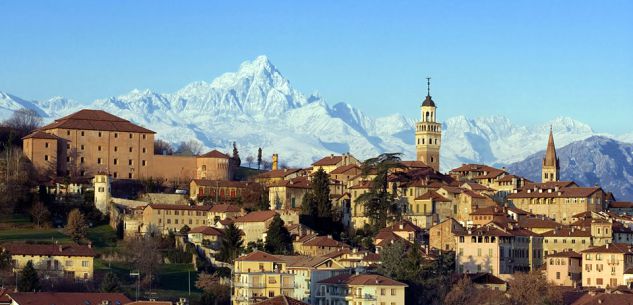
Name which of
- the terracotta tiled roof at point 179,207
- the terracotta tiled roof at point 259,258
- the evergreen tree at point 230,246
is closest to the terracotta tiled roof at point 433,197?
the evergreen tree at point 230,246

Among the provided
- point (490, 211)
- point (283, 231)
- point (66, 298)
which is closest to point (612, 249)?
point (490, 211)

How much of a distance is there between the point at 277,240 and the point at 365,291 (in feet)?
44.6

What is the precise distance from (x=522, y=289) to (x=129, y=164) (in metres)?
36.9

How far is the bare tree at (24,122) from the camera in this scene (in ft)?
367

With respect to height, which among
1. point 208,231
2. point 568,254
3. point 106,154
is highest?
point 106,154

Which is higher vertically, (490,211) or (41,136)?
(41,136)

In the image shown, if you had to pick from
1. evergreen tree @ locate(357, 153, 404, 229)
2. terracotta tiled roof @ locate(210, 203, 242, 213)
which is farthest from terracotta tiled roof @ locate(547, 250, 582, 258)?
terracotta tiled roof @ locate(210, 203, 242, 213)

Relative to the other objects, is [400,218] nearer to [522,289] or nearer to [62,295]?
[522,289]

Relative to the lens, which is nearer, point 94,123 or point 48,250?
point 48,250

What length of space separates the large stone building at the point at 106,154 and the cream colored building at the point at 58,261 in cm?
2180

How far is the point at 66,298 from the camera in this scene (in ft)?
213

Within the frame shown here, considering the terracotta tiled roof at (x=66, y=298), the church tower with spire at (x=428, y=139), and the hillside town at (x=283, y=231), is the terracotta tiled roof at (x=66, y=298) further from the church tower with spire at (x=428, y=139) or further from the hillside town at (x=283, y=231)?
the church tower with spire at (x=428, y=139)

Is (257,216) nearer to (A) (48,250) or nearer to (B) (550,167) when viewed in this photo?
(A) (48,250)

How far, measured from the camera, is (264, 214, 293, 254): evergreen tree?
81.0 m
